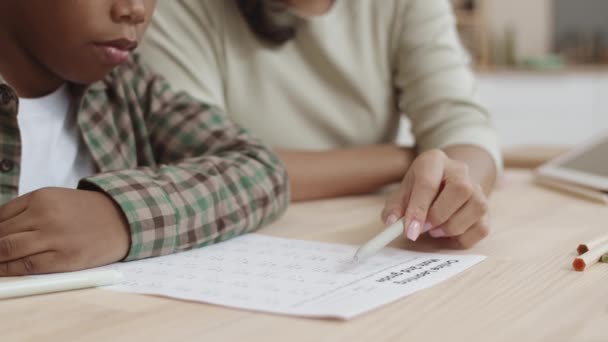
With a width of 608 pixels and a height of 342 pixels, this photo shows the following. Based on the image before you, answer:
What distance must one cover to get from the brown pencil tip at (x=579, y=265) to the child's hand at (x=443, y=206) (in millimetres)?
121

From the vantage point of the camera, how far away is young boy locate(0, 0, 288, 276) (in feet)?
2.28

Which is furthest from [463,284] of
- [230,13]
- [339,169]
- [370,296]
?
[230,13]

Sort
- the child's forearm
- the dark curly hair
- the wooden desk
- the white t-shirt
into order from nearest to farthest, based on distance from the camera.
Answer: the wooden desk
the white t-shirt
the child's forearm
the dark curly hair

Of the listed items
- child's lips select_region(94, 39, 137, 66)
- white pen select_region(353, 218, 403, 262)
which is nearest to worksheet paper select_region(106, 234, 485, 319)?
white pen select_region(353, 218, 403, 262)

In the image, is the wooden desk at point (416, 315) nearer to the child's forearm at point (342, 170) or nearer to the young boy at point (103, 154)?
the young boy at point (103, 154)

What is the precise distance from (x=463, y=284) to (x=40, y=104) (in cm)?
59

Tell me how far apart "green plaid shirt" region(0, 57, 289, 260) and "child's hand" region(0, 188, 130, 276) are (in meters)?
0.02

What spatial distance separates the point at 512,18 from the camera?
4.57 m

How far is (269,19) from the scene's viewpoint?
1.26 m

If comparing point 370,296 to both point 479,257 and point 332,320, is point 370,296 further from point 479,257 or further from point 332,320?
point 479,257

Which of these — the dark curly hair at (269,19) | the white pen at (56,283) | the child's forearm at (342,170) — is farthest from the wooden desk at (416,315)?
the dark curly hair at (269,19)

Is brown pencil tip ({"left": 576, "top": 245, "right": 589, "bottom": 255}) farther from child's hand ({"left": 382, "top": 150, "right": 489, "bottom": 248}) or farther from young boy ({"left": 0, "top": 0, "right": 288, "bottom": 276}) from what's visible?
young boy ({"left": 0, "top": 0, "right": 288, "bottom": 276})

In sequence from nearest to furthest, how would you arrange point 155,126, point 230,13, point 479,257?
point 479,257 → point 155,126 → point 230,13

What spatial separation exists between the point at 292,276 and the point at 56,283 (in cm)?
20
